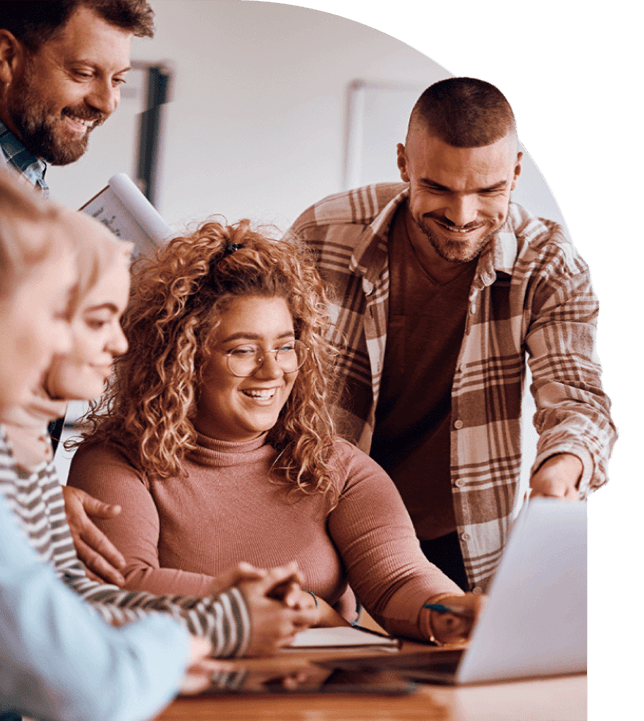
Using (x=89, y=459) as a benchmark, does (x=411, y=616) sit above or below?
below

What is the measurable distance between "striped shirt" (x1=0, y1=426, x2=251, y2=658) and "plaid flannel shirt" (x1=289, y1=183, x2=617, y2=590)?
1.03 feet

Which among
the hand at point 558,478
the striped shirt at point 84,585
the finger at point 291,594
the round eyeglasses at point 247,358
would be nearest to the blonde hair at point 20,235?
the striped shirt at point 84,585

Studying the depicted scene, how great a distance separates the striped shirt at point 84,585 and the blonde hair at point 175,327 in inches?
4.0

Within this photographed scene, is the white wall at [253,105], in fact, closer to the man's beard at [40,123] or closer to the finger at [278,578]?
the man's beard at [40,123]

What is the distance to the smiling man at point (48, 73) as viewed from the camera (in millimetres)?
767

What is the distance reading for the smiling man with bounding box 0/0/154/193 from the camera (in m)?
0.77

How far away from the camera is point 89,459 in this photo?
2.65 feet

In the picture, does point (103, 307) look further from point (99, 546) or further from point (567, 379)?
point (567, 379)

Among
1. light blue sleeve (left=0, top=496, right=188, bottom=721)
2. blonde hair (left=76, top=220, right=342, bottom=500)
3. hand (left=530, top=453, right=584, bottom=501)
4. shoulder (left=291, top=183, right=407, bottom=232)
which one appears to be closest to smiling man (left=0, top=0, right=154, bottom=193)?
blonde hair (left=76, top=220, right=342, bottom=500)

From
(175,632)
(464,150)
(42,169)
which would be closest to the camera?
(175,632)

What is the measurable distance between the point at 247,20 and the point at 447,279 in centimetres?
36

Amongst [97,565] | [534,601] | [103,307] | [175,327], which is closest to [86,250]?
[103,307]

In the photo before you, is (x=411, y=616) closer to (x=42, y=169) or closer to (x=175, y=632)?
(x=175, y=632)

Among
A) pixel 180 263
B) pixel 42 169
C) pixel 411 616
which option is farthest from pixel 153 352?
pixel 411 616
